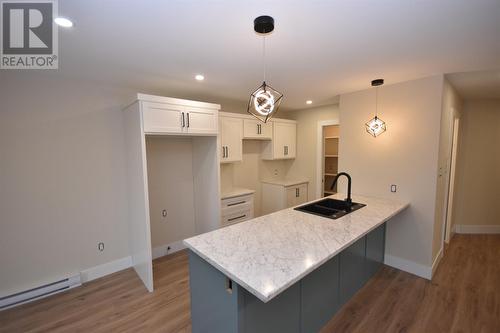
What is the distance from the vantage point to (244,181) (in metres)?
4.32

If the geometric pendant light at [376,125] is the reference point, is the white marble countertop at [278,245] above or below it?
below

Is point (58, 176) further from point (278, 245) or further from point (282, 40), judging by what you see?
point (282, 40)

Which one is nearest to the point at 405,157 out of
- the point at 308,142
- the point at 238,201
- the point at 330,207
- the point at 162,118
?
the point at 330,207

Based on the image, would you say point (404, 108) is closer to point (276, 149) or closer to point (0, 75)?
point (276, 149)

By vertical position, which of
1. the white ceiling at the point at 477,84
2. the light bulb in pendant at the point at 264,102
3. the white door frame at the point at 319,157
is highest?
the white ceiling at the point at 477,84

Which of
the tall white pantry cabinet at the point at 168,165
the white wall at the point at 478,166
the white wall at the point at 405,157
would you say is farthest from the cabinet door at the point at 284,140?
the white wall at the point at 478,166

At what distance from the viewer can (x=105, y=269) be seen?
9.55ft

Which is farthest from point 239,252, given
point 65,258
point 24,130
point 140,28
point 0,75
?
point 0,75

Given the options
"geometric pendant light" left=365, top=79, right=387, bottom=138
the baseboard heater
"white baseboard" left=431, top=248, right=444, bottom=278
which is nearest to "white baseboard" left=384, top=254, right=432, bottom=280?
"white baseboard" left=431, top=248, right=444, bottom=278

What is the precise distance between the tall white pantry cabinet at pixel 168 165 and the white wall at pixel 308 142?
7.43 ft

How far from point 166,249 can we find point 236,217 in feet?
3.82

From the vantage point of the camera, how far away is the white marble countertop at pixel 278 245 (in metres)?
1.24

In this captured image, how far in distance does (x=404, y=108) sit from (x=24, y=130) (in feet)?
14.1

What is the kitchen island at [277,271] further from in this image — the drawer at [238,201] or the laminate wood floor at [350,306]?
the drawer at [238,201]
